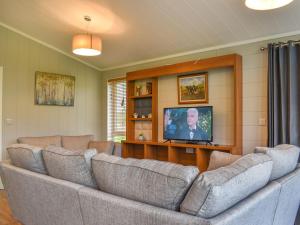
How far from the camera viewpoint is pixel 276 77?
3.45m

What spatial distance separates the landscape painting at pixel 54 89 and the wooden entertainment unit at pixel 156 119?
4.36 ft

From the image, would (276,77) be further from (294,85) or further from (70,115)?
(70,115)

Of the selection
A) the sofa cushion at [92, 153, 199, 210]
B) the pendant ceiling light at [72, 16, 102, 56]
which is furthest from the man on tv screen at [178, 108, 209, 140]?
the sofa cushion at [92, 153, 199, 210]

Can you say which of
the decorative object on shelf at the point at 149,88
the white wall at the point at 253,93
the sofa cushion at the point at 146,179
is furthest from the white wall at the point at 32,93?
the sofa cushion at the point at 146,179

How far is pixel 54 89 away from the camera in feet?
17.6

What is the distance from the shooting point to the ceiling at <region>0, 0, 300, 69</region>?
3.22m

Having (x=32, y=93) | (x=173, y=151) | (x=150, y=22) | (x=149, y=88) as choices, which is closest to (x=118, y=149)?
(x=173, y=151)

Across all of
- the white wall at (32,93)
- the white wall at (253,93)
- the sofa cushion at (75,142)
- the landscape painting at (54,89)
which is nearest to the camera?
the white wall at (253,93)

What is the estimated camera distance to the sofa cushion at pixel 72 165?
1914 millimetres

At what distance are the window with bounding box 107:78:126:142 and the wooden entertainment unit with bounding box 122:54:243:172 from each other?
566 millimetres

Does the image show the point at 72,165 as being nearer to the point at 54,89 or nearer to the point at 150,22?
the point at 150,22

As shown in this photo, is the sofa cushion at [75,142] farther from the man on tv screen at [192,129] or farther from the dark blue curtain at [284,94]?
the dark blue curtain at [284,94]

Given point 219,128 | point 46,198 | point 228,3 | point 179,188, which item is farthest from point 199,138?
point 179,188

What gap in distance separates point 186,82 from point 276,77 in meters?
1.52
